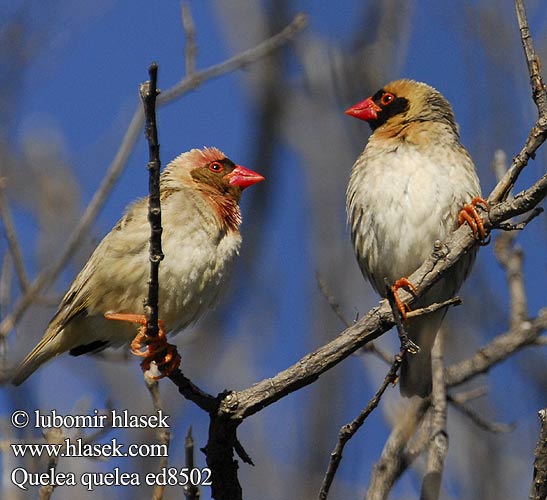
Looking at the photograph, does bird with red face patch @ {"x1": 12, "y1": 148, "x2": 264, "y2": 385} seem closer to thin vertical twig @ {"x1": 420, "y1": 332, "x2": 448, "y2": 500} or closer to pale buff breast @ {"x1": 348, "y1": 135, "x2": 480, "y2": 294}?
pale buff breast @ {"x1": 348, "y1": 135, "x2": 480, "y2": 294}

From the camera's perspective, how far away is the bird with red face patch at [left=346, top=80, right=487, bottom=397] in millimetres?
6059

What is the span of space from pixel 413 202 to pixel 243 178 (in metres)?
1.14

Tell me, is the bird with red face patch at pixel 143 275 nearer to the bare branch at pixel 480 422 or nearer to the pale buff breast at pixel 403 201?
the pale buff breast at pixel 403 201

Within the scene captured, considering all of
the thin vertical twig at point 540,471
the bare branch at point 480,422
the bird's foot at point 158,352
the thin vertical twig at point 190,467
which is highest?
the bird's foot at point 158,352

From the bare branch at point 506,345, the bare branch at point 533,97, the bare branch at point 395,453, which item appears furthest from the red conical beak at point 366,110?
the bare branch at point 533,97

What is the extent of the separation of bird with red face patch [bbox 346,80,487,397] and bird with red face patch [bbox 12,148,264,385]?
0.96 m

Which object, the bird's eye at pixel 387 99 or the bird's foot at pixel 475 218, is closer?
the bird's foot at pixel 475 218

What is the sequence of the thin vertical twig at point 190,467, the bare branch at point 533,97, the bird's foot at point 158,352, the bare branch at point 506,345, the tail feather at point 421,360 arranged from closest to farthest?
the thin vertical twig at point 190,467, the bare branch at point 533,97, the bird's foot at point 158,352, the bare branch at point 506,345, the tail feather at point 421,360

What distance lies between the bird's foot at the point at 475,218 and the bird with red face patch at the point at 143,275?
1.38 m

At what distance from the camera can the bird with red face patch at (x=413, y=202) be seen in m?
6.06

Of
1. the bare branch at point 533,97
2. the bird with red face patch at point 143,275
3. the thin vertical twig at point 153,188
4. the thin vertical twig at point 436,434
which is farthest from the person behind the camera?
the bird with red face patch at point 143,275

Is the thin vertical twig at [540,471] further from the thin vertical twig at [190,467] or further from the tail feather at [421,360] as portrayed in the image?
the tail feather at [421,360]

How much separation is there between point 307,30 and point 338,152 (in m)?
1.15

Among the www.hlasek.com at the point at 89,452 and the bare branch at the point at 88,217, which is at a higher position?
the bare branch at the point at 88,217
